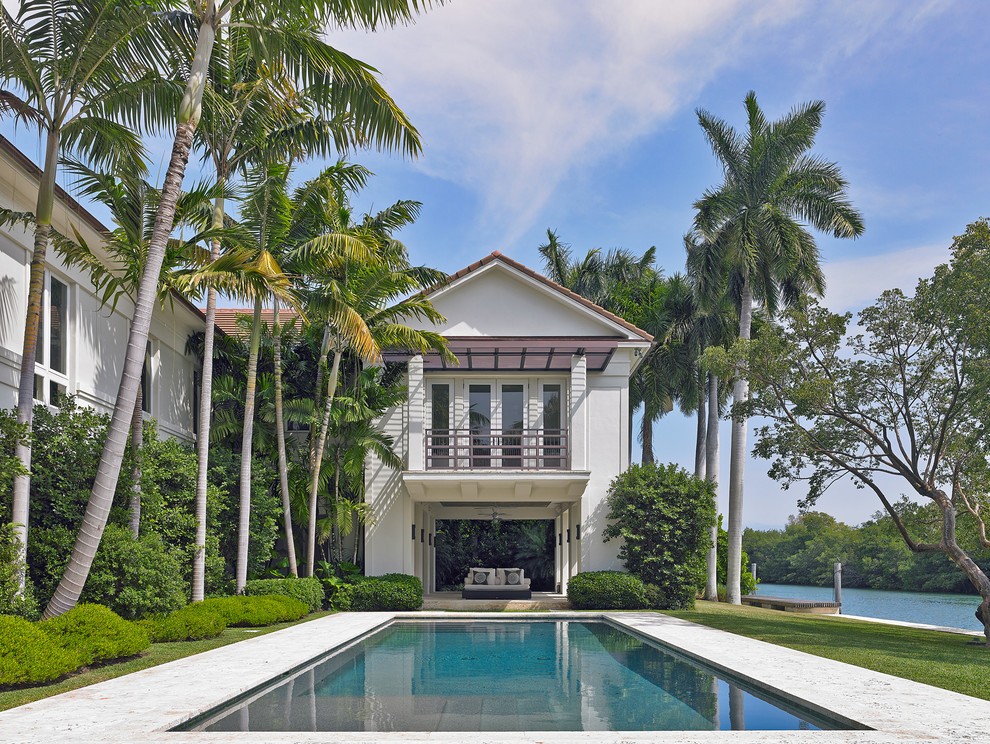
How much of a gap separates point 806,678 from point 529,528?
69.6ft

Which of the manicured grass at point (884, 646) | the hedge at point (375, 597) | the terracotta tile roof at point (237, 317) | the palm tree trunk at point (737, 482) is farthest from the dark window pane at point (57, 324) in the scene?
the palm tree trunk at point (737, 482)

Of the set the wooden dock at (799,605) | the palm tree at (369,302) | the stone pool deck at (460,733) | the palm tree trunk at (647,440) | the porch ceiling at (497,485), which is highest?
the palm tree at (369,302)

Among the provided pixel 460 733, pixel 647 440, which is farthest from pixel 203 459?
pixel 647 440

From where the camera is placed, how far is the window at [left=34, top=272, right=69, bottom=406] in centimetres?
1403

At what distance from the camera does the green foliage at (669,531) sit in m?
21.4

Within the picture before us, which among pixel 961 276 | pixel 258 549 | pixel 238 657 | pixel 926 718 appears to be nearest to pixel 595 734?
pixel 926 718

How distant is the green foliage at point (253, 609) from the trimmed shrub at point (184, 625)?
48 centimetres

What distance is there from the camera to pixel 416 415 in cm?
2214

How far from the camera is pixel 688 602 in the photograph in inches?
853

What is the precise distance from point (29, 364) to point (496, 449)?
14.2 metres

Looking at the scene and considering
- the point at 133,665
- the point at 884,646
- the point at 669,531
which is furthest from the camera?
the point at 669,531

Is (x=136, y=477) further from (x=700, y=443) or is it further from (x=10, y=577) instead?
(x=700, y=443)

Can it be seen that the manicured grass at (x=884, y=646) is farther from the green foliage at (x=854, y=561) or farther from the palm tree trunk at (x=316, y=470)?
the green foliage at (x=854, y=561)

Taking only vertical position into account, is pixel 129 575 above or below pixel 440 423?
below
